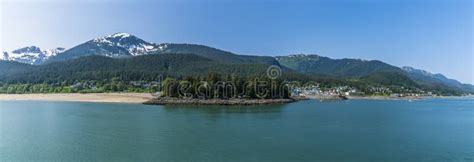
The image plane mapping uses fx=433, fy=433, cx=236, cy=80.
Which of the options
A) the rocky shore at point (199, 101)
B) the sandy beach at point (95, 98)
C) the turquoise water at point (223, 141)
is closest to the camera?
the turquoise water at point (223, 141)

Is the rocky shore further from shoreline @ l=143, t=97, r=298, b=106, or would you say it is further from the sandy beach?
the sandy beach

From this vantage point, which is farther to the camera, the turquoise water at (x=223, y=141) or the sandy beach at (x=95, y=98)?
the sandy beach at (x=95, y=98)

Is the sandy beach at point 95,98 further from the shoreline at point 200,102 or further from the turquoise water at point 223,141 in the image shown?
the turquoise water at point 223,141

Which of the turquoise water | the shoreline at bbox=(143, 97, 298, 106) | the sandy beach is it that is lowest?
the turquoise water

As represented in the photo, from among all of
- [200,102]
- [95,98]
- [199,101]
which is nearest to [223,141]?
[200,102]

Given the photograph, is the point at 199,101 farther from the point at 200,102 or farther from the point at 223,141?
the point at 223,141

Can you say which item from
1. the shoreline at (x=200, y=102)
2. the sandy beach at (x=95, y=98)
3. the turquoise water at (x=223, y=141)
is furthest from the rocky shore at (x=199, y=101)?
the turquoise water at (x=223, y=141)

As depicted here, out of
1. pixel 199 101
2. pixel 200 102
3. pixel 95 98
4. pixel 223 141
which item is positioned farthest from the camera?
pixel 95 98

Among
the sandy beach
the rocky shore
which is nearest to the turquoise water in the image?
the rocky shore

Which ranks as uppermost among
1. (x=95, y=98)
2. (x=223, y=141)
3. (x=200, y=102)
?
(x=95, y=98)

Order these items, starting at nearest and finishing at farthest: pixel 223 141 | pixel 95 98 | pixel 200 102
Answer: pixel 223 141, pixel 200 102, pixel 95 98

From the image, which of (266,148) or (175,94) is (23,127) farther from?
(175,94)
